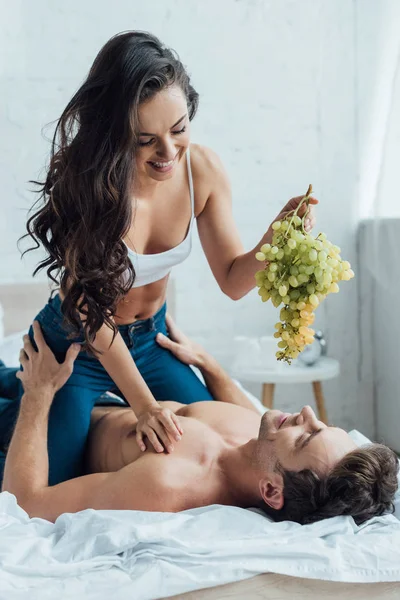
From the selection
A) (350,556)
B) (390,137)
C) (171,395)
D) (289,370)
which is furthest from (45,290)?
(350,556)

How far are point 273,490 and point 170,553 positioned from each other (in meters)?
0.37

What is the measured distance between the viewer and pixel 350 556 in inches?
62.1

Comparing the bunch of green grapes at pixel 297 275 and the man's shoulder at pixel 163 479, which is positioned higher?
the bunch of green grapes at pixel 297 275

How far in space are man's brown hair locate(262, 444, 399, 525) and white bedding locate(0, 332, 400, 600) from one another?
0.04 metres

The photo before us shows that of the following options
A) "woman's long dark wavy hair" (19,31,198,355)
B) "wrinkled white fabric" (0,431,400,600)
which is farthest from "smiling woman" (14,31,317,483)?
"wrinkled white fabric" (0,431,400,600)

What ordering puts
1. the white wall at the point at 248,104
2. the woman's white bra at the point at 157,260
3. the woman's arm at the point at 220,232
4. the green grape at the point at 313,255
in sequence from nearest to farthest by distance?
the green grape at the point at 313,255, the woman's white bra at the point at 157,260, the woman's arm at the point at 220,232, the white wall at the point at 248,104

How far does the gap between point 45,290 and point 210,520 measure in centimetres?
229

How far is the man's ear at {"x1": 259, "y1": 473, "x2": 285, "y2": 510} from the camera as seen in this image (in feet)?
5.94

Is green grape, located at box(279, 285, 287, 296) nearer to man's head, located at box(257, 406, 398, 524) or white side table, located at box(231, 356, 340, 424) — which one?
man's head, located at box(257, 406, 398, 524)

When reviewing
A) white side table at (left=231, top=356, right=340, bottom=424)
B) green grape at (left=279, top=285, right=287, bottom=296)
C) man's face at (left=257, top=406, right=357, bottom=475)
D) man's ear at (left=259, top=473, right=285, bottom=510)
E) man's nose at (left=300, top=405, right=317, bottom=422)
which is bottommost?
white side table at (left=231, top=356, right=340, bottom=424)

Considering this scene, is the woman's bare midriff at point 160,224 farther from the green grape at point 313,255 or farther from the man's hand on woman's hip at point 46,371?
the green grape at point 313,255

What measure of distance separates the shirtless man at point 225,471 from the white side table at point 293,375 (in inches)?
62.0

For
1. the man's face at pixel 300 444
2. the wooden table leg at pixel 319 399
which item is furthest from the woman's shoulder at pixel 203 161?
the wooden table leg at pixel 319 399

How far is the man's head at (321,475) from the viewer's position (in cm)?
175
